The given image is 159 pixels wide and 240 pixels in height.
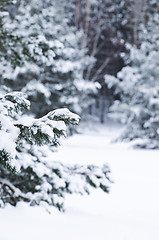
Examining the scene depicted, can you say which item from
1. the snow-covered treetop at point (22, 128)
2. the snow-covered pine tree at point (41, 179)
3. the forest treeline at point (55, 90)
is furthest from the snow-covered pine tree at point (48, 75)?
the snow-covered treetop at point (22, 128)

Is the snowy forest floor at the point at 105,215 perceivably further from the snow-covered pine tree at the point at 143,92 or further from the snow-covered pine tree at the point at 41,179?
the snow-covered pine tree at the point at 143,92

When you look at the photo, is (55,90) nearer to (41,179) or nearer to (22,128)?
(41,179)

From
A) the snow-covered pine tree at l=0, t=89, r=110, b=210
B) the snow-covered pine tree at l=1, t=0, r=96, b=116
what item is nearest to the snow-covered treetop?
the snow-covered pine tree at l=0, t=89, r=110, b=210

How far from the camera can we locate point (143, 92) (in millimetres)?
11234

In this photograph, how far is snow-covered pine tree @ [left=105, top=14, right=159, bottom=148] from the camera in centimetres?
1121

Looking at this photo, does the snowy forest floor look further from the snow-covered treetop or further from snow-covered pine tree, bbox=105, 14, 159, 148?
snow-covered pine tree, bbox=105, 14, 159, 148

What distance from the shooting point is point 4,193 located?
366 cm

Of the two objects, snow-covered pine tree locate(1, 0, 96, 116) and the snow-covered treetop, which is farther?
snow-covered pine tree locate(1, 0, 96, 116)

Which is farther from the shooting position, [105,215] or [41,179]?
[105,215]

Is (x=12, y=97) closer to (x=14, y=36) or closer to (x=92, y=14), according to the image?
(x=14, y=36)


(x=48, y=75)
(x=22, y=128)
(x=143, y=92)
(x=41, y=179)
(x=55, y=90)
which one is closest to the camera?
(x=22, y=128)

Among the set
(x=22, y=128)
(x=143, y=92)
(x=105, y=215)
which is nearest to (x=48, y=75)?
(x=143, y=92)

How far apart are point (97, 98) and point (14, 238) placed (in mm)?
24592

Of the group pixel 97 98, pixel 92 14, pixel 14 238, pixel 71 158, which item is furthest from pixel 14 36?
pixel 97 98
